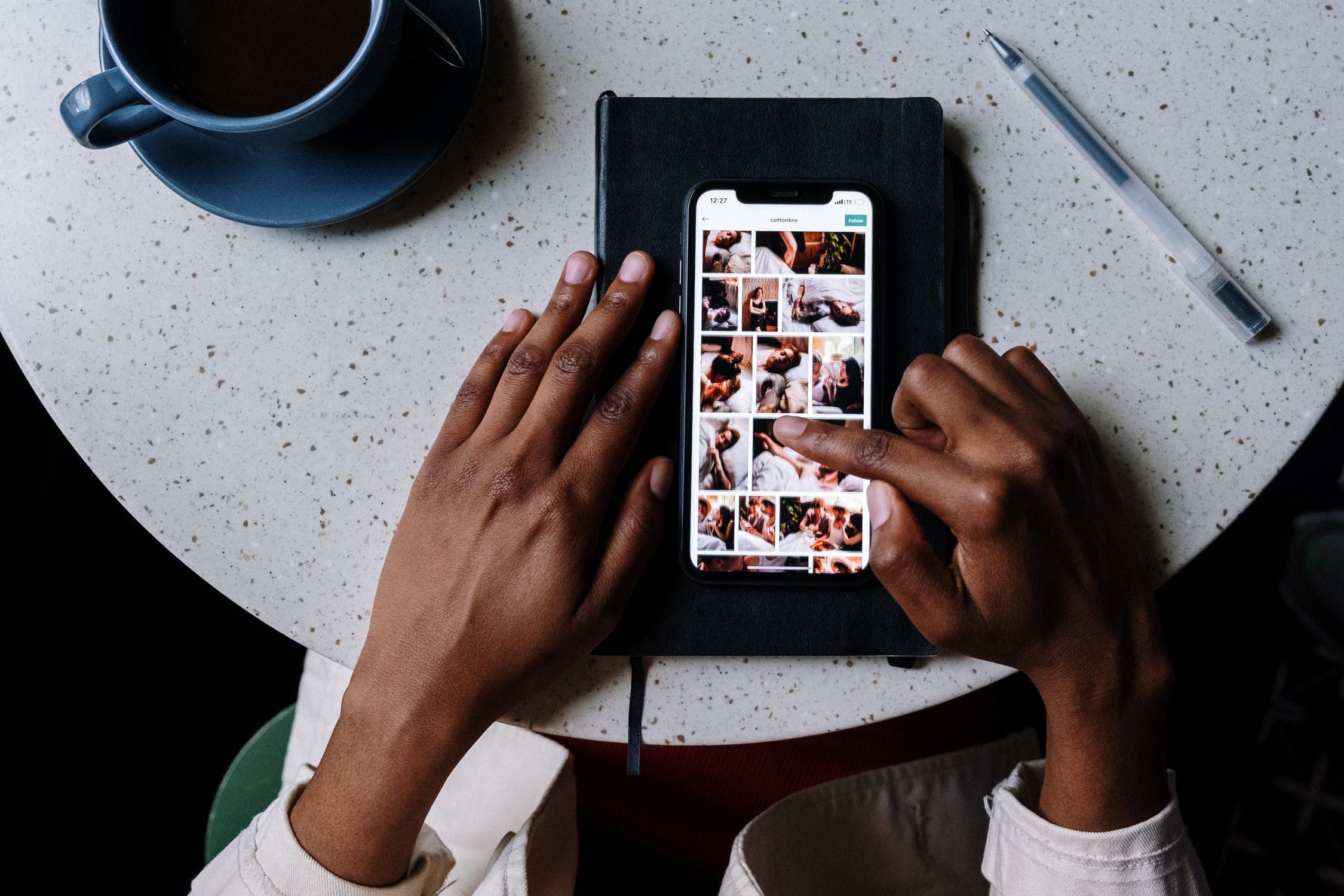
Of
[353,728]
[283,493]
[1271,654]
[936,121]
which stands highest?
[936,121]

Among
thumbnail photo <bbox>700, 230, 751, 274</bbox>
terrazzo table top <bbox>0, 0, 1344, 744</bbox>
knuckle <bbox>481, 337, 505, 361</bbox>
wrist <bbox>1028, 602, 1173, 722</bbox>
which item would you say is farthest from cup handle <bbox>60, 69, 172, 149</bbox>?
wrist <bbox>1028, 602, 1173, 722</bbox>

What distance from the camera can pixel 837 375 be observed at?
599mm

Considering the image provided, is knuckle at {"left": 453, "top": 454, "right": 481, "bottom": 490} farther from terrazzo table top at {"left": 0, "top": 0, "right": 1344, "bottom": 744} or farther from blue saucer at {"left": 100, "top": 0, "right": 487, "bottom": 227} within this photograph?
blue saucer at {"left": 100, "top": 0, "right": 487, "bottom": 227}

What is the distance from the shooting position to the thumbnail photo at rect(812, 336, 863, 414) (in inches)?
23.5

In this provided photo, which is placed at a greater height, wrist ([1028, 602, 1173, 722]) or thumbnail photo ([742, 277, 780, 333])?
thumbnail photo ([742, 277, 780, 333])

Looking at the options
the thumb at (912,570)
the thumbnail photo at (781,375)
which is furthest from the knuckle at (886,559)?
the thumbnail photo at (781,375)

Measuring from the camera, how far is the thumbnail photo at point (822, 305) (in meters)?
0.60

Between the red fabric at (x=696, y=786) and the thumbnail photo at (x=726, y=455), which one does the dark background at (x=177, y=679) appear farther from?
the thumbnail photo at (x=726, y=455)

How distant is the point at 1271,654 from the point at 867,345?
3.71ft

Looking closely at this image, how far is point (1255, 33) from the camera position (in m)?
0.64

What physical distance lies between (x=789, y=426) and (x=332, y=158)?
37cm

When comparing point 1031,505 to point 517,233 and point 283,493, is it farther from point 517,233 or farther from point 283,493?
point 283,493

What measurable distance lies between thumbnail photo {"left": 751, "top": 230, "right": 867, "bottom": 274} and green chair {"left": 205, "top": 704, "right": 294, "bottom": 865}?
28.0 inches

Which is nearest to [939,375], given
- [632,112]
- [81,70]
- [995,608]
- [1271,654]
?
[995,608]
